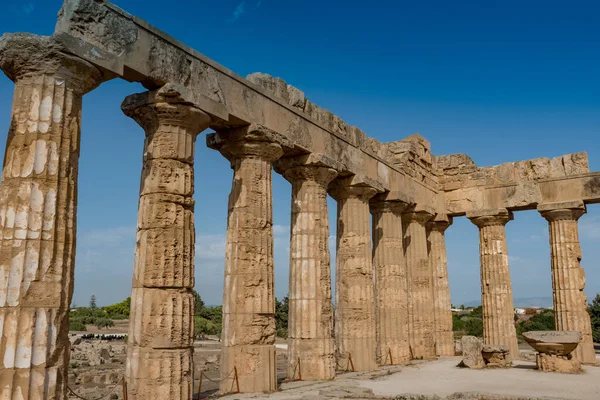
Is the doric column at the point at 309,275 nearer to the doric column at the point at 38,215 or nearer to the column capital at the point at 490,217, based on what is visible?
the doric column at the point at 38,215

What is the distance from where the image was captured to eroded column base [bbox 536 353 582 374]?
17.9 m

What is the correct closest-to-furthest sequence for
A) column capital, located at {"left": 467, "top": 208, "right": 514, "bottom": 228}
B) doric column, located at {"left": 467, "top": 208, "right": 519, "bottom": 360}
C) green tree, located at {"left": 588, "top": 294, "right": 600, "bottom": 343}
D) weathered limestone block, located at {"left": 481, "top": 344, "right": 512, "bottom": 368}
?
weathered limestone block, located at {"left": 481, "top": 344, "right": 512, "bottom": 368} < doric column, located at {"left": 467, "top": 208, "right": 519, "bottom": 360} < column capital, located at {"left": 467, "top": 208, "right": 514, "bottom": 228} < green tree, located at {"left": 588, "top": 294, "right": 600, "bottom": 343}

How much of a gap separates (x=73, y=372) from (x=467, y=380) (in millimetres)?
12733

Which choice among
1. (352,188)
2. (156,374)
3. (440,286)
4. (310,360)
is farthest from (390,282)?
(156,374)

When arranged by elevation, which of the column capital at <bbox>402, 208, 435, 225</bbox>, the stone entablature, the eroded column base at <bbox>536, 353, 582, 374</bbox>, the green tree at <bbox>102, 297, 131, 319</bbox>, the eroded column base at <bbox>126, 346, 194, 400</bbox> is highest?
the stone entablature

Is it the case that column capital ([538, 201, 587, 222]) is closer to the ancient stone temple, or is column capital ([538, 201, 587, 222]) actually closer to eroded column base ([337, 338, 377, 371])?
the ancient stone temple

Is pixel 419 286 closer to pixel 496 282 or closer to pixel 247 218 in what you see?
pixel 496 282

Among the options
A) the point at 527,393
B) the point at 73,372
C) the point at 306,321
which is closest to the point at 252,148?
the point at 306,321

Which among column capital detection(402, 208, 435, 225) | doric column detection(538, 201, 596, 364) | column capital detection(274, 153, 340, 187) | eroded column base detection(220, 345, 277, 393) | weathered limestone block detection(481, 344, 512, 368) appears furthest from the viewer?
column capital detection(402, 208, 435, 225)

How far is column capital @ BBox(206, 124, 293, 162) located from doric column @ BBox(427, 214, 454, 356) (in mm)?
12047

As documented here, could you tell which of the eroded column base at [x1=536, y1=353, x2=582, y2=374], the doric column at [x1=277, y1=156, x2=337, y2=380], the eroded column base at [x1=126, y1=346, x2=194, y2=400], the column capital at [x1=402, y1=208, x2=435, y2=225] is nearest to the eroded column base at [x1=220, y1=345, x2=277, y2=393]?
the eroded column base at [x1=126, y1=346, x2=194, y2=400]

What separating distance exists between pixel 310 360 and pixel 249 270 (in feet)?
11.6

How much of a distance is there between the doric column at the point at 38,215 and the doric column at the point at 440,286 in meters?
17.7

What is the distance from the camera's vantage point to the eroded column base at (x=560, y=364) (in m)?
17.9
